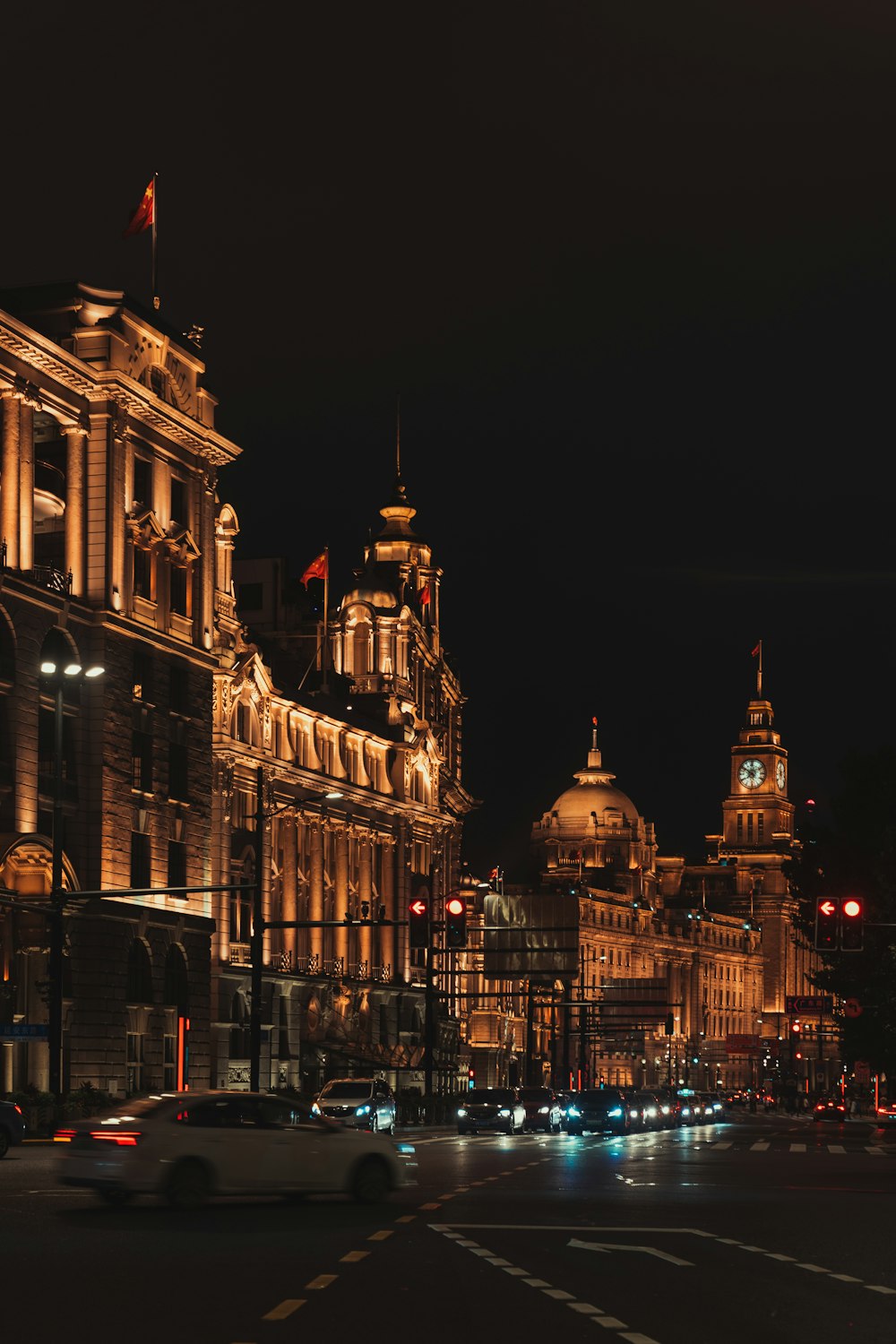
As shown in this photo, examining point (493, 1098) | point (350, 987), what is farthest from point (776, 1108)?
point (493, 1098)

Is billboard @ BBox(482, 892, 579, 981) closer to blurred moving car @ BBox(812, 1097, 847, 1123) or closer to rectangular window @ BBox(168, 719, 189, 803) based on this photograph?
blurred moving car @ BBox(812, 1097, 847, 1123)

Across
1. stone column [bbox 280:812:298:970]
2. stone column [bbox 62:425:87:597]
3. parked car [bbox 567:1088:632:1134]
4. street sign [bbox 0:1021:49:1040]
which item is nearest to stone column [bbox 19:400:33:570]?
stone column [bbox 62:425:87:597]

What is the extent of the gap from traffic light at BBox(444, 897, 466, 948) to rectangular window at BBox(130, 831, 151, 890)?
11.1m

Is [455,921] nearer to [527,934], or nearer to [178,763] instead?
[178,763]

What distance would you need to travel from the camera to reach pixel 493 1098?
7700cm

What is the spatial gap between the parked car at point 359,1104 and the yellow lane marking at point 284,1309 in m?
42.7

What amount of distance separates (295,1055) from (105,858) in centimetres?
A: 4089

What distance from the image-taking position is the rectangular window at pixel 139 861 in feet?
237

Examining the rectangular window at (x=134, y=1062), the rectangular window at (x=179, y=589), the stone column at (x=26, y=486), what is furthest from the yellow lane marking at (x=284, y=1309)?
the rectangular window at (x=179, y=589)

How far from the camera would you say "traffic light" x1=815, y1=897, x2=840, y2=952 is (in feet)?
161

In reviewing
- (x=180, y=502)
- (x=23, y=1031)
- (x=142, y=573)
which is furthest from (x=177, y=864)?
(x=23, y=1031)

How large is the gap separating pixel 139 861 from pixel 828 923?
3045 centimetres

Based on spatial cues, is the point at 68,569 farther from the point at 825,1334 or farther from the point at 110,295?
the point at 825,1334

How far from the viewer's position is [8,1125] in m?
41.5
